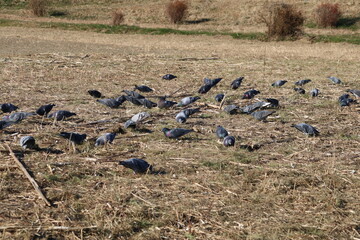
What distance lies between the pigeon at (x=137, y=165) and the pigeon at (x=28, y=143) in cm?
Answer: 88

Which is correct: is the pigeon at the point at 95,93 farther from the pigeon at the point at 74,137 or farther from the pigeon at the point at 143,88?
the pigeon at the point at 74,137

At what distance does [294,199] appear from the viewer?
3.24m

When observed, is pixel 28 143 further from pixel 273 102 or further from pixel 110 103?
pixel 273 102

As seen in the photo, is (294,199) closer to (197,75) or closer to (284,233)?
(284,233)

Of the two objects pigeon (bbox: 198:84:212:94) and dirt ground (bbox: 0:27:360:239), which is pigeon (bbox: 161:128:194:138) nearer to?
dirt ground (bbox: 0:27:360:239)

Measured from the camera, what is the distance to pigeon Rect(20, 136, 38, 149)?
13.0 feet

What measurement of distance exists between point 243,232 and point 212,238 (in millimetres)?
185

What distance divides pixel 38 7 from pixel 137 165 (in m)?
34.3

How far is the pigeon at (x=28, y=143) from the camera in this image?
3.96m

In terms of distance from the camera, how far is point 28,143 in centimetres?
397

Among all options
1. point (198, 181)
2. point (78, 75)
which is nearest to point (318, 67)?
point (78, 75)

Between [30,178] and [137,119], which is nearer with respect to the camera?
[30,178]

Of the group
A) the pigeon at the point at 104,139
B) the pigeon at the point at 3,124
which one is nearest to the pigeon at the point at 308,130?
the pigeon at the point at 104,139

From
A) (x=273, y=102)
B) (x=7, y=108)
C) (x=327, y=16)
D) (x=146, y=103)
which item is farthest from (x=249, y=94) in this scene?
(x=327, y=16)
